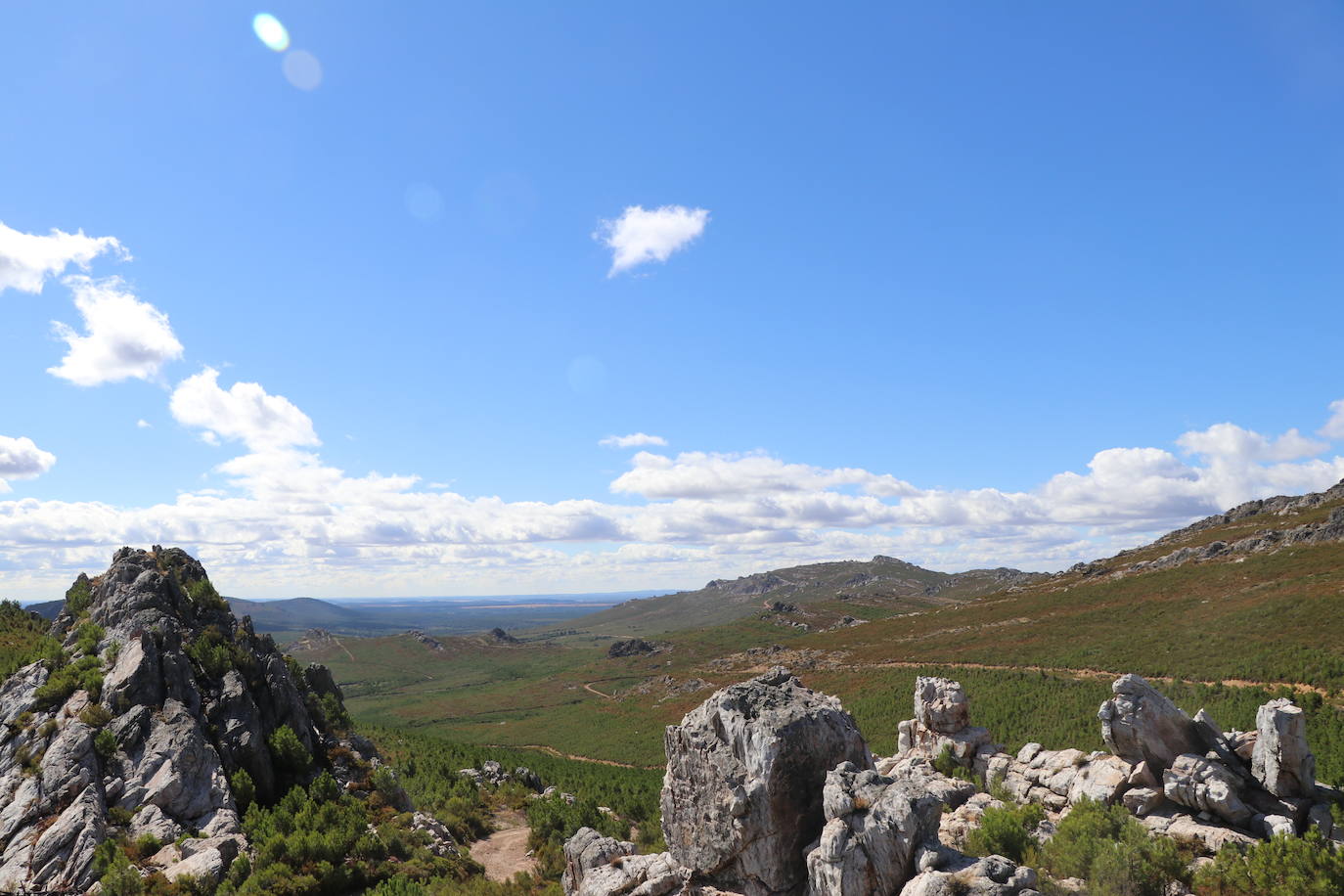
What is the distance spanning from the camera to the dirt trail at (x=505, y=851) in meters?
31.4

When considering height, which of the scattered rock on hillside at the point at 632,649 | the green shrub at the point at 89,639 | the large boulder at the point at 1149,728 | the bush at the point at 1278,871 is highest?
the green shrub at the point at 89,639

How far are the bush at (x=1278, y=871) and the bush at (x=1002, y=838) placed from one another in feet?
14.7

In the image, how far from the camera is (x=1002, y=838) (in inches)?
790

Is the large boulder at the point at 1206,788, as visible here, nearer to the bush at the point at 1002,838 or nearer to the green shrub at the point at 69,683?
the bush at the point at 1002,838

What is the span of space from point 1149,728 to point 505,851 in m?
32.5

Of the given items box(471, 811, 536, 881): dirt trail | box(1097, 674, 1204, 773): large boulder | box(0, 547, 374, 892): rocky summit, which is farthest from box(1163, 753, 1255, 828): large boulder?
box(0, 547, 374, 892): rocky summit

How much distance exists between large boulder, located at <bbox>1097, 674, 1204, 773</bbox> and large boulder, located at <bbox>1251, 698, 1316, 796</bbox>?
2.23 meters

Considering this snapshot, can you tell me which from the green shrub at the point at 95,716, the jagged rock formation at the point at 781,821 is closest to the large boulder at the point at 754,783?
the jagged rock formation at the point at 781,821

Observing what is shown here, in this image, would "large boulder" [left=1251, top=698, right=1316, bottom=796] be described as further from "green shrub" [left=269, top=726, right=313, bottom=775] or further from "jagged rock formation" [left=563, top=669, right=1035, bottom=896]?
"green shrub" [left=269, top=726, right=313, bottom=775]

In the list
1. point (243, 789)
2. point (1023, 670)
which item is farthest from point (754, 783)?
point (1023, 670)

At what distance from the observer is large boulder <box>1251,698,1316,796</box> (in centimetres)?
1931

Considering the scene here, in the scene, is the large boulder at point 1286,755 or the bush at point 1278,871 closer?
the bush at point 1278,871

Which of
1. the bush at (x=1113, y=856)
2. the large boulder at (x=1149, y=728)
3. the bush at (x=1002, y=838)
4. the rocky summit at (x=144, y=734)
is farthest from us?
the rocky summit at (x=144, y=734)

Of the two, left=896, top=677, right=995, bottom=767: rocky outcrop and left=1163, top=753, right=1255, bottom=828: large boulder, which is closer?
left=1163, top=753, right=1255, bottom=828: large boulder
